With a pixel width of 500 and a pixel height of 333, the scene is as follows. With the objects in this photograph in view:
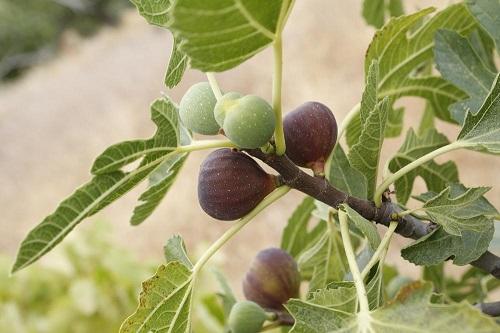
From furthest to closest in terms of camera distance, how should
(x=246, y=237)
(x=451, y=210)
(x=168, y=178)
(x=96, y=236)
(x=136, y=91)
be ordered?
(x=136, y=91)
(x=246, y=237)
(x=96, y=236)
(x=168, y=178)
(x=451, y=210)

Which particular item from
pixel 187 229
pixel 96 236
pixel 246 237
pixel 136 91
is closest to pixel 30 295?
pixel 96 236

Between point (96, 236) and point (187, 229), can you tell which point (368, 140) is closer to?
point (96, 236)

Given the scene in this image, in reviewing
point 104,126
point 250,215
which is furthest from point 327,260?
point 104,126

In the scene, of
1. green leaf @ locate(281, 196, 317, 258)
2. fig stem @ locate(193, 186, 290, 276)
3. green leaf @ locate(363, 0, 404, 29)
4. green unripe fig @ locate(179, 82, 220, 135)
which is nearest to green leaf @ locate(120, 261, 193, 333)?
fig stem @ locate(193, 186, 290, 276)

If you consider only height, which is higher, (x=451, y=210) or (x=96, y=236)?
(x=451, y=210)

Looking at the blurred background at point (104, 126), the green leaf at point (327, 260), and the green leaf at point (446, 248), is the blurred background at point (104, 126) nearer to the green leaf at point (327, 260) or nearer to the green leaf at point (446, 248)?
the green leaf at point (327, 260)

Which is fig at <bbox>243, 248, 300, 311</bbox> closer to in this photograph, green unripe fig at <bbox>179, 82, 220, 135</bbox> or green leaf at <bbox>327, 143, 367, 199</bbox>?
green leaf at <bbox>327, 143, 367, 199</bbox>

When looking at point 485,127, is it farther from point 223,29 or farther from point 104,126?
point 104,126
